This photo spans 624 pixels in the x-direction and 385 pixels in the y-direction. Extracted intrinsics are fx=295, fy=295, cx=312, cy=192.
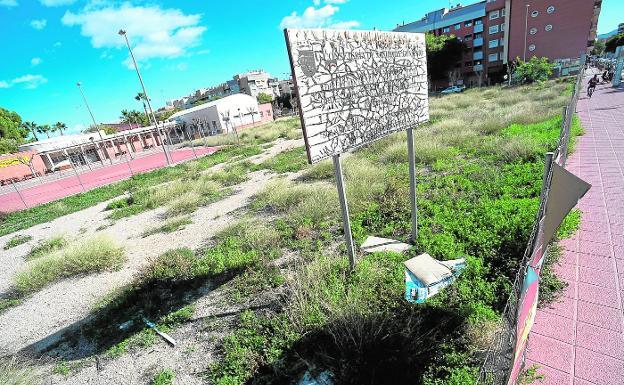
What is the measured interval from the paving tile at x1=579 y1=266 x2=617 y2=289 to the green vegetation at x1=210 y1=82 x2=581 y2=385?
32cm

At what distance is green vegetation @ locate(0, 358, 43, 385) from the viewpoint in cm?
320

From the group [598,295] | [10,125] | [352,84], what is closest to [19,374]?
[352,84]

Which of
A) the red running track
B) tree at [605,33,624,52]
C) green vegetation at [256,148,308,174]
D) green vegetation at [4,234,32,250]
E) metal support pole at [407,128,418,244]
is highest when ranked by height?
tree at [605,33,624,52]

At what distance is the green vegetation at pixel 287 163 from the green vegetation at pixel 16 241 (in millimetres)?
8032

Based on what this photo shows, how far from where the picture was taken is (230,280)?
465 cm

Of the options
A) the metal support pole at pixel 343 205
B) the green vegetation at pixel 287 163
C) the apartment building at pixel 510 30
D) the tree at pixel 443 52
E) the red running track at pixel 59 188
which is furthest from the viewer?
the tree at pixel 443 52

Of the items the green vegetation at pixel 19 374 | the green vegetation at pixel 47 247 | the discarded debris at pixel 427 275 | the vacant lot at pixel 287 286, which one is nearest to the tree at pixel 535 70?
the vacant lot at pixel 287 286

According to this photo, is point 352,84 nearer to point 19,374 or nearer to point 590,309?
point 590,309

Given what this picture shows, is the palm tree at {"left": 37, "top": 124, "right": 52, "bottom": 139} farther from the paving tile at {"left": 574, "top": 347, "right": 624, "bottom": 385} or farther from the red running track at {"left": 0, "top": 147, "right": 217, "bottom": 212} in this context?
the paving tile at {"left": 574, "top": 347, "right": 624, "bottom": 385}

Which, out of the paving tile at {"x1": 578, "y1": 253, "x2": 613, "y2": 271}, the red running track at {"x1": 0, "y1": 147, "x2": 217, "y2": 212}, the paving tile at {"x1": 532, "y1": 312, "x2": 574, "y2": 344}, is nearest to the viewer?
the paving tile at {"x1": 532, "y1": 312, "x2": 574, "y2": 344}

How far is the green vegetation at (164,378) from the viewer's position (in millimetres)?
3049

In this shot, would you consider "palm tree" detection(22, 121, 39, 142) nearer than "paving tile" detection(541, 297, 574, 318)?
No

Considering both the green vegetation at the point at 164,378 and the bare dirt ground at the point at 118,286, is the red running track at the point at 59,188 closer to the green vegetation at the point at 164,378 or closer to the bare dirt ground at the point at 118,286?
the bare dirt ground at the point at 118,286

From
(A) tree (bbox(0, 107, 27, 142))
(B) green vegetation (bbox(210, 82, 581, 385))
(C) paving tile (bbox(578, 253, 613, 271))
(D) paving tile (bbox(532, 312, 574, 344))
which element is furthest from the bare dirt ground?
(A) tree (bbox(0, 107, 27, 142))
